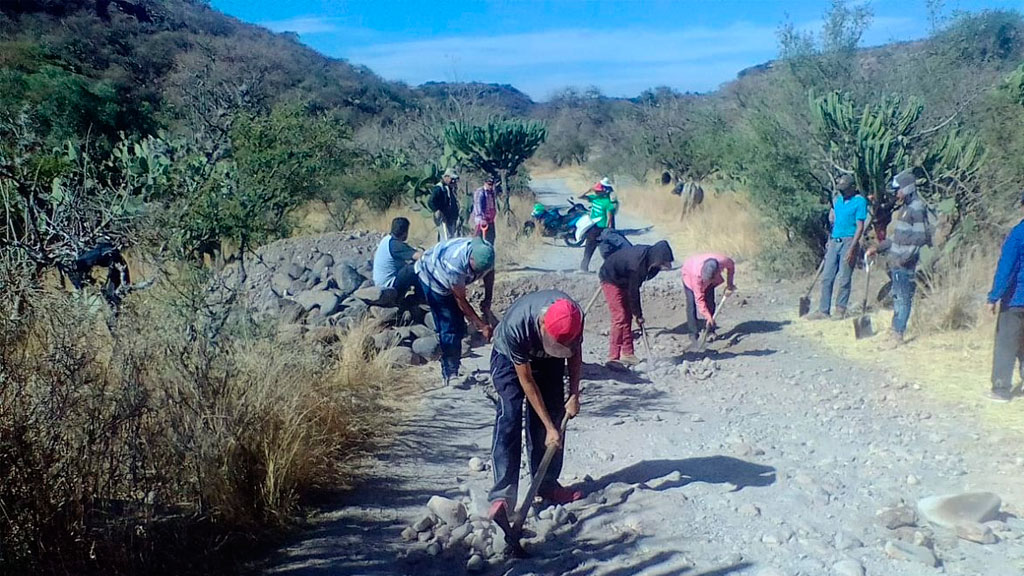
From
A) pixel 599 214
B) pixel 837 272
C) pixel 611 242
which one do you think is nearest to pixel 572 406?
pixel 611 242

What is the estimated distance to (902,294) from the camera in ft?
24.9

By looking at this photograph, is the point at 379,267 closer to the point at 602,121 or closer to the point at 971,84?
the point at 971,84

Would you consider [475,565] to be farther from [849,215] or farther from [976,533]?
[849,215]

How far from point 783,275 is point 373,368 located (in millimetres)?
7369

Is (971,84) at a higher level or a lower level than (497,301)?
higher

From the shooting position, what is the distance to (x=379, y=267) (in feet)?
26.7

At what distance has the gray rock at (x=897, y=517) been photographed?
4.08 metres

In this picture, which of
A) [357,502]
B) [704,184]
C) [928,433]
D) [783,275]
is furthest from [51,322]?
[704,184]

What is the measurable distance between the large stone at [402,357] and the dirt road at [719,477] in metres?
0.68

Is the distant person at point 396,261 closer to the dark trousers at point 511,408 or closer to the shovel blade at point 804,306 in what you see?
the dark trousers at point 511,408

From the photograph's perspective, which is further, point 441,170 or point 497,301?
point 441,170

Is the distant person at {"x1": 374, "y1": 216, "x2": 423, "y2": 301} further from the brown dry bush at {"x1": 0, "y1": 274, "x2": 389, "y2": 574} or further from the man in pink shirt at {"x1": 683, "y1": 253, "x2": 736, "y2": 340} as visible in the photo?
the brown dry bush at {"x1": 0, "y1": 274, "x2": 389, "y2": 574}

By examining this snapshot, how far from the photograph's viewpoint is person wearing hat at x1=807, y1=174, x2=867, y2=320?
8769 millimetres

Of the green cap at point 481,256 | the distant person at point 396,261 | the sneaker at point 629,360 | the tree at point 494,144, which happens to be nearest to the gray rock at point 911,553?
the green cap at point 481,256
